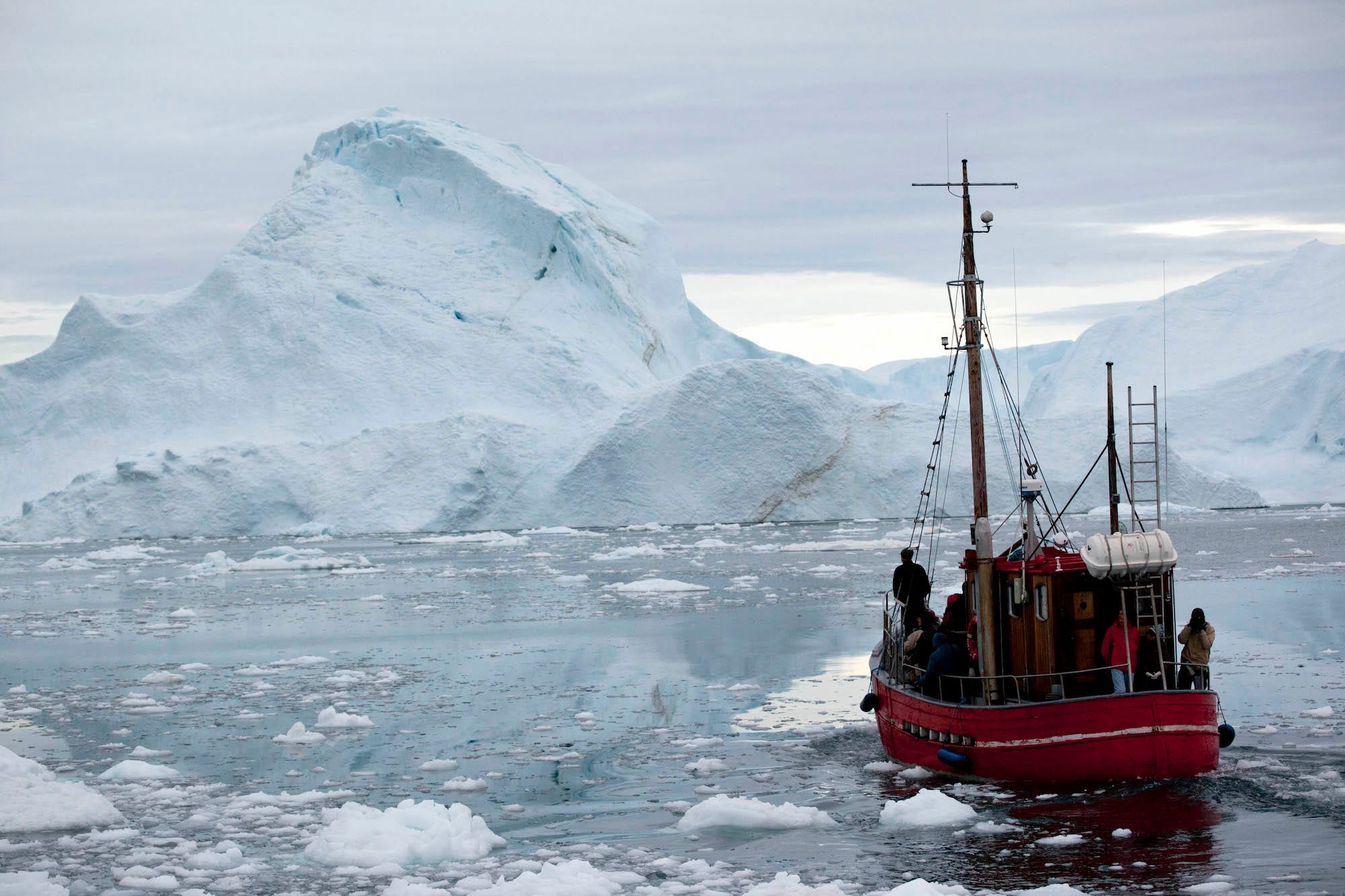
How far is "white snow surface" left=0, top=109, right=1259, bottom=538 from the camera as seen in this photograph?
37875 mm

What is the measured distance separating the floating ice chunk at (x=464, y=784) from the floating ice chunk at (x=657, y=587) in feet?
40.1

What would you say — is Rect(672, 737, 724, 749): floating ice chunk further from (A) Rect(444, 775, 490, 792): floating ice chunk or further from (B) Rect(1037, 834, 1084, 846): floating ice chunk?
(B) Rect(1037, 834, 1084, 846): floating ice chunk

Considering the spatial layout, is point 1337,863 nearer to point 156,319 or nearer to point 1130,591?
point 1130,591

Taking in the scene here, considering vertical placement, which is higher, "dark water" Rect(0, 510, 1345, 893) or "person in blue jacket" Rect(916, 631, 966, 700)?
"person in blue jacket" Rect(916, 631, 966, 700)

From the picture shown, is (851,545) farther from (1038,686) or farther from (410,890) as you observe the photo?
(410,890)

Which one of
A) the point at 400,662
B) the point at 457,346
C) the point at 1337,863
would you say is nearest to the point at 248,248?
the point at 457,346

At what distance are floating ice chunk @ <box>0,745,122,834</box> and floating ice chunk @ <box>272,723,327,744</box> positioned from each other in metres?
2.05

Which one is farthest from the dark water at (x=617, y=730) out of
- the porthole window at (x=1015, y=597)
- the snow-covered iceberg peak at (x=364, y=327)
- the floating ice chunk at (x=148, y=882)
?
the snow-covered iceberg peak at (x=364, y=327)

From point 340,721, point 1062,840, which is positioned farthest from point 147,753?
point 1062,840

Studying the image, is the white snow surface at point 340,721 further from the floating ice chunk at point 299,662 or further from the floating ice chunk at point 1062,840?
the floating ice chunk at point 1062,840

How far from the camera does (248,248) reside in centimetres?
4469

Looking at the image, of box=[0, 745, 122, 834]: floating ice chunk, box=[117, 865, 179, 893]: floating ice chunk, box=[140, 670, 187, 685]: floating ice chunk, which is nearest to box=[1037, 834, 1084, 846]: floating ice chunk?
box=[117, 865, 179, 893]: floating ice chunk

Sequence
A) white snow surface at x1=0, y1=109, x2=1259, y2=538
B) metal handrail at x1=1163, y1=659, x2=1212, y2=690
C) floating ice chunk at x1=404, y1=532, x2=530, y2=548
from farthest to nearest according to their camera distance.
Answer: white snow surface at x1=0, y1=109, x2=1259, y2=538 < floating ice chunk at x1=404, y1=532, x2=530, y2=548 < metal handrail at x1=1163, y1=659, x2=1212, y2=690

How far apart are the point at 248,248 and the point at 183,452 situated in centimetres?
821
